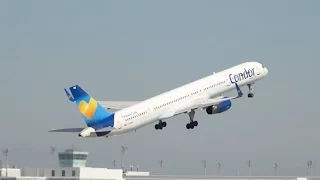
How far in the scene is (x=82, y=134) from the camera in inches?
7835
